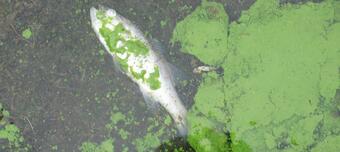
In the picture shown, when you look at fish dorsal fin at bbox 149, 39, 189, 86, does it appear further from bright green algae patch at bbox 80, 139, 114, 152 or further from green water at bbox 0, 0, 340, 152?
bright green algae patch at bbox 80, 139, 114, 152

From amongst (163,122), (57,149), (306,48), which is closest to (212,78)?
(163,122)

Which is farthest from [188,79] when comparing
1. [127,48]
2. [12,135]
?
[12,135]

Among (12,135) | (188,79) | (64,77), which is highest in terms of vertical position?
(188,79)

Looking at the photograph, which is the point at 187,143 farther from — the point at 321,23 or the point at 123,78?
the point at 321,23

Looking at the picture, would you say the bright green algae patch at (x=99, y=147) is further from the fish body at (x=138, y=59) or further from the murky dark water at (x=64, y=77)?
the fish body at (x=138, y=59)

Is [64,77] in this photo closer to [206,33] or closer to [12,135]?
[12,135]

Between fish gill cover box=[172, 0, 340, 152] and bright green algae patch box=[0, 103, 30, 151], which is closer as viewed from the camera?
fish gill cover box=[172, 0, 340, 152]

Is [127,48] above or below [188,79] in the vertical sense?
above

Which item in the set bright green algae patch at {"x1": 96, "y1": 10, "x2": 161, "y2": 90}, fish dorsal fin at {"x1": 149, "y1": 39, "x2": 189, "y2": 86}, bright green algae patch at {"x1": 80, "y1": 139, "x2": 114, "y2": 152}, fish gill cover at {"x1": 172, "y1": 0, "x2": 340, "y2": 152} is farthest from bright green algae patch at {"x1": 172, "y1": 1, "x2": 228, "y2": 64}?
bright green algae patch at {"x1": 80, "y1": 139, "x2": 114, "y2": 152}

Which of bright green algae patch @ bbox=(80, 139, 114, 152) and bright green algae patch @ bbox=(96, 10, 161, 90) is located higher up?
bright green algae patch @ bbox=(96, 10, 161, 90)

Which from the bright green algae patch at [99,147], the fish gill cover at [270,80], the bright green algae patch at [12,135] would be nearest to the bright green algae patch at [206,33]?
the fish gill cover at [270,80]
